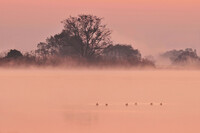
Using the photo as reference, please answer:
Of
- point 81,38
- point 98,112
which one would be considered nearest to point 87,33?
point 81,38

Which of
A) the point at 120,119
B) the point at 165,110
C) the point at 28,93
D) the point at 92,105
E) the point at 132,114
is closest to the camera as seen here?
the point at 120,119

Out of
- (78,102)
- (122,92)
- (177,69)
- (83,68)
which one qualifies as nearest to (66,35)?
(83,68)

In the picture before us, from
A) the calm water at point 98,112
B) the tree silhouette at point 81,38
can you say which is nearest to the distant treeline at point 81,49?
the tree silhouette at point 81,38

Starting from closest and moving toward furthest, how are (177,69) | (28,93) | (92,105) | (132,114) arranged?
(132,114)
(92,105)
(28,93)
(177,69)

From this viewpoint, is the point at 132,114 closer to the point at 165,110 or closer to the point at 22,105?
the point at 165,110

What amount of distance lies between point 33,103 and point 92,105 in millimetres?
2212

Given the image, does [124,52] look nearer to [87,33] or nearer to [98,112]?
[87,33]

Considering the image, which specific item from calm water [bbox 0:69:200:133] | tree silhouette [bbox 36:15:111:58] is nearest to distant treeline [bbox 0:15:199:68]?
tree silhouette [bbox 36:15:111:58]

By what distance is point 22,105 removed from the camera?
2670cm

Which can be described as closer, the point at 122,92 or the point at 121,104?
the point at 121,104

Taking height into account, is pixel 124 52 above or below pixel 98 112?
above

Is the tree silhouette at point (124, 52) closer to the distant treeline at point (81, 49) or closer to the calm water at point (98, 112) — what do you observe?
the distant treeline at point (81, 49)

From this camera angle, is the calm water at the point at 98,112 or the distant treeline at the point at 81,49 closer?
the calm water at the point at 98,112

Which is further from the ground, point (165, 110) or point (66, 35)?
point (66, 35)
